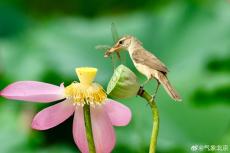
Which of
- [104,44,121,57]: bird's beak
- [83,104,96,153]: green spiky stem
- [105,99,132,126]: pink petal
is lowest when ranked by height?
[83,104,96,153]: green spiky stem

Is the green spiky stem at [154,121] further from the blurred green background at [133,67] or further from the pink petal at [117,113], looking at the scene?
the blurred green background at [133,67]

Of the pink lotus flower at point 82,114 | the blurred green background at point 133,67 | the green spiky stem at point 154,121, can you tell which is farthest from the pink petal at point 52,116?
the blurred green background at point 133,67

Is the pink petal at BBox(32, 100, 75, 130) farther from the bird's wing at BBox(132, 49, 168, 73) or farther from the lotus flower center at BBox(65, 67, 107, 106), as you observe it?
the bird's wing at BBox(132, 49, 168, 73)

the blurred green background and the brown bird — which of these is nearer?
the brown bird

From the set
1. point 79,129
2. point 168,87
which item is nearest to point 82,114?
point 79,129

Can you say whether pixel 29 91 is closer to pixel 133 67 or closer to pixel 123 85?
pixel 123 85

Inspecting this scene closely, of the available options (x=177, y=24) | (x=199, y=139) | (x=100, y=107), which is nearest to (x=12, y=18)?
(x=177, y=24)

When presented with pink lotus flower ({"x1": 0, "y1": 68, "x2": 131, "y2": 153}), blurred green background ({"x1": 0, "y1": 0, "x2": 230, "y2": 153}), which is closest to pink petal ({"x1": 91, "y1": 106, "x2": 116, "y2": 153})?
pink lotus flower ({"x1": 0, "y1": 68, "x2": 131, "y2": 153})
